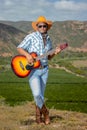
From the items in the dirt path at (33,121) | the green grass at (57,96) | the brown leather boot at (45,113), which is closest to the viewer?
the dirt path at (33,121)

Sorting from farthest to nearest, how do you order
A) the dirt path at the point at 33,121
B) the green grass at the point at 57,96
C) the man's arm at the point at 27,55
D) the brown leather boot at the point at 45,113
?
1. the green grass at the point at 57,96
2. the brown leather boot at the point at 45,113
3. the dirt path at the point at 33,121
4. the man's arm at the point at 27,55

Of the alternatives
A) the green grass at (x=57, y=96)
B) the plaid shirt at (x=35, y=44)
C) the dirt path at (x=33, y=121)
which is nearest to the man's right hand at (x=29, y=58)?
the plaid shirt at (x=35, y=44)

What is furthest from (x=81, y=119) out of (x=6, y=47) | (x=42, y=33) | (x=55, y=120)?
(x=6, y=47)

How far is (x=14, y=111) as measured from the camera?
9.81 metres

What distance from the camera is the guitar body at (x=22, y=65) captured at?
7.18m

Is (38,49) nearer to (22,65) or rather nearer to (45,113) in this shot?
(22,65)

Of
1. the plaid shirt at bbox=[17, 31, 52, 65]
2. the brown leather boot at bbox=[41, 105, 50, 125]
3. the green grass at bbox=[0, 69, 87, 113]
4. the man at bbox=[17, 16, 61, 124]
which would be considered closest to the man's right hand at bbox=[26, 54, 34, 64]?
the man at bbox=[17, 16, 61, 124]

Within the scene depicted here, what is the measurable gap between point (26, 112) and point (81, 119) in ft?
5.34

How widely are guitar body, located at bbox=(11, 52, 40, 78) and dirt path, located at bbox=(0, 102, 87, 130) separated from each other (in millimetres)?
1031

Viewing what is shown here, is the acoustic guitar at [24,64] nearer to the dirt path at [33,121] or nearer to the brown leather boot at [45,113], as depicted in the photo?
the brown leather boot at [45,113]

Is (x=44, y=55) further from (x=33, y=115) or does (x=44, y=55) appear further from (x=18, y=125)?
(x=33, y=115)

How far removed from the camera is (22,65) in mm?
7262

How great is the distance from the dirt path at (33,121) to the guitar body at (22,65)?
1031 millimetres

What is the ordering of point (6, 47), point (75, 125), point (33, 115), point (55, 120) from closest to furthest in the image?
point (75, 125), point (55, 120), point (33, 115), point (6, 47)
